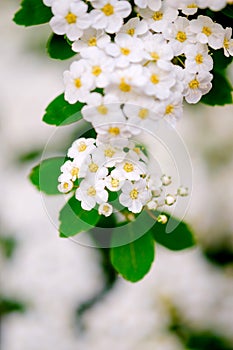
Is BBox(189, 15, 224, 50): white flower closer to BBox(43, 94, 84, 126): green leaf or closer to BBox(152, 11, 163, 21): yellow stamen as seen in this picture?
BBox(152, 11, 163, 21): yellow stamen

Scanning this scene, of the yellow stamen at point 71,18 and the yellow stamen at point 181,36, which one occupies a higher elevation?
the yellow stamen at point 181,36

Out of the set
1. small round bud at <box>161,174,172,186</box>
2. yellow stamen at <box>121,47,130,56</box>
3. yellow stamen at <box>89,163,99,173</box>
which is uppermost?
yellow stamen at <box>121,47,130,56</box>

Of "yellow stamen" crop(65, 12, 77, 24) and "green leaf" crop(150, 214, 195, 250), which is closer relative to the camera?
"yellow stamen" crop(65, 12, 77, 24)

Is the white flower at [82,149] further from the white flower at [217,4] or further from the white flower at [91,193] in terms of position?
the white flower at [217,4]

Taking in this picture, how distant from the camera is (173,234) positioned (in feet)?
3.79

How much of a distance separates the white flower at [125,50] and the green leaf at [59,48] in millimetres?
174

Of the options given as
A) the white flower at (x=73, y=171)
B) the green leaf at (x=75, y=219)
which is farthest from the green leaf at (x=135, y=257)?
the white flower at (x=73, y=171)

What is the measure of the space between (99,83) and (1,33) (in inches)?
47.2

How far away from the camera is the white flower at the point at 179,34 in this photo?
2.97 ft

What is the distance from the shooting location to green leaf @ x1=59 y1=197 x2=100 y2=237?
3.31 ft

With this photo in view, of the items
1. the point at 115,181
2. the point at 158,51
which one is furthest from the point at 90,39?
the point at 115,181

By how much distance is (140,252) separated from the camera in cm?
109

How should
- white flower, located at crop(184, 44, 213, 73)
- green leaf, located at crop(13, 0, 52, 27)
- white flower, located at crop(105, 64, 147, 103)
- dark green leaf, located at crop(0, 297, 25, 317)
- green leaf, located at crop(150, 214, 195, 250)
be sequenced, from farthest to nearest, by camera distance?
dark green leaf, located at crop(0, 297, 25, 317) → green leaf, located at crop(150, 214, 195, 250) → green leaf, located at crop(13, 0, 52, 27) → white flower, located at crop(184, 44, 213, 73) → white flower, located at crop(105, 64, 147, 103)

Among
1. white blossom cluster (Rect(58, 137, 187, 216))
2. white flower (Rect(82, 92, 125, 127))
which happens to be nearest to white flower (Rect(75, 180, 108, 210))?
white blossom cluster (Rect(58, 137, 187, 216))
